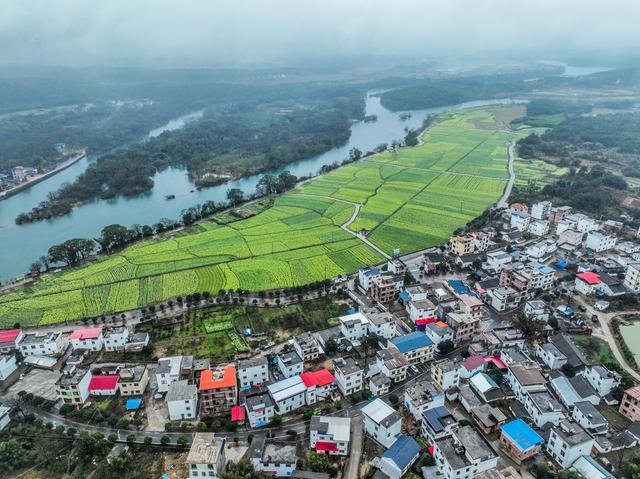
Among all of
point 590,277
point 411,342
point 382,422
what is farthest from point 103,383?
point 590,277

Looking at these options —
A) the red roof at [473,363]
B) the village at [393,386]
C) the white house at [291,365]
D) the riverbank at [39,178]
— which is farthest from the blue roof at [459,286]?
the riverbank at [39,178]

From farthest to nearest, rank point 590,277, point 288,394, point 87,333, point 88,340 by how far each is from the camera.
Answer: point 590,277 → point 87,333 → point 88,340 → point 288,394

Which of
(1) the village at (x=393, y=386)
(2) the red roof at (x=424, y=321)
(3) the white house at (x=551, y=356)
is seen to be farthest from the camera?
(2) the red roof at (x=424, y=321)

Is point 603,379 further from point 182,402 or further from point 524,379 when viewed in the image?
point 182,402

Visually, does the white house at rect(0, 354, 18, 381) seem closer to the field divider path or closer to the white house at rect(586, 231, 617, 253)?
the field divider path

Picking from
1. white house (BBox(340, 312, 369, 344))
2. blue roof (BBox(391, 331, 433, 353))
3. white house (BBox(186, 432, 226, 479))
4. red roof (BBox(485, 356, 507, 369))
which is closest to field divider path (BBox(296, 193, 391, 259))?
white house (BBox(340, 312, 369, 344))

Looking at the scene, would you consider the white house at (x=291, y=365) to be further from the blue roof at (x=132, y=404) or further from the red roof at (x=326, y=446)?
the blue roof at (x=132, y=404)
